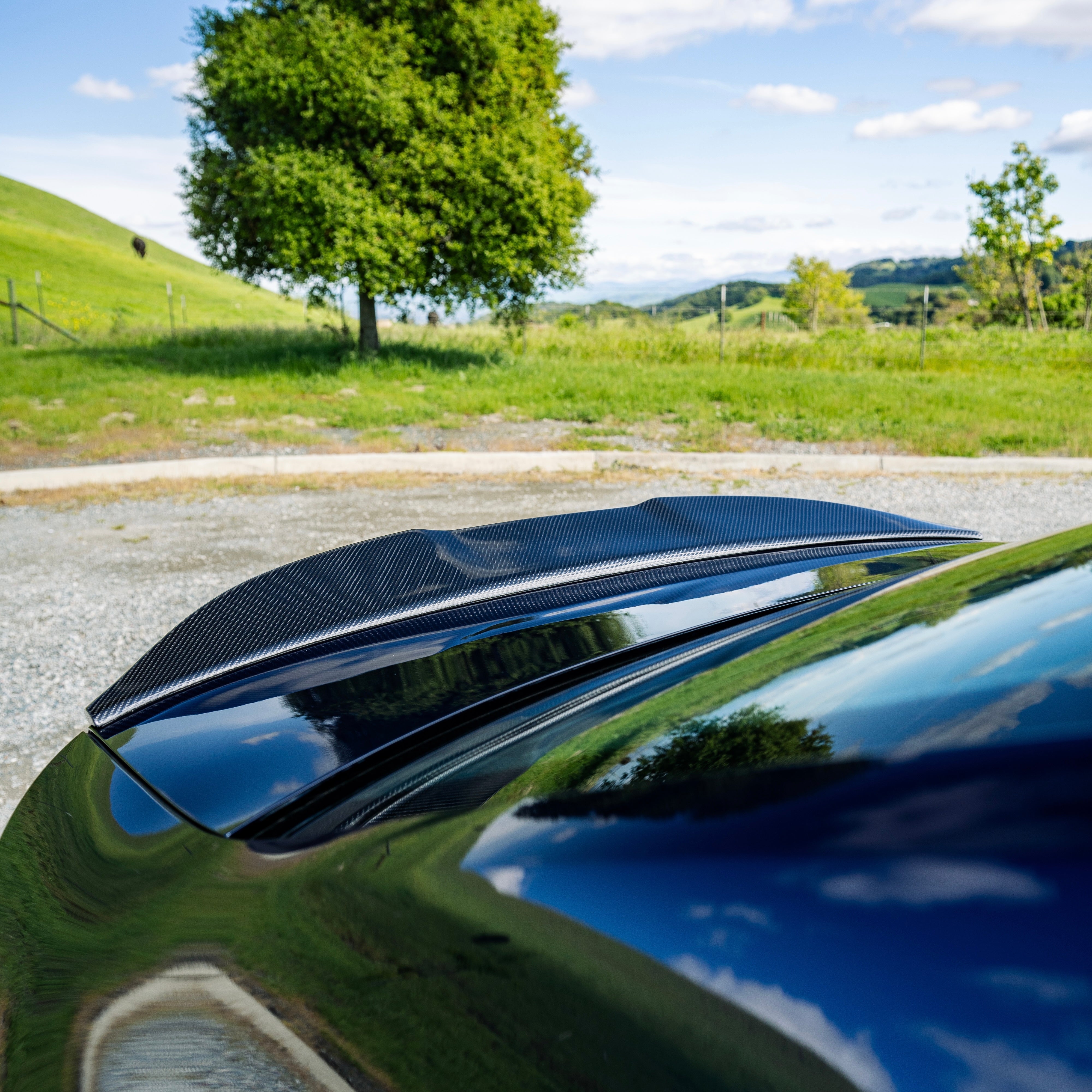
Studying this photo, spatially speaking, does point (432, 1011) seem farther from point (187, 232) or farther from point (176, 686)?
point (187, 232)

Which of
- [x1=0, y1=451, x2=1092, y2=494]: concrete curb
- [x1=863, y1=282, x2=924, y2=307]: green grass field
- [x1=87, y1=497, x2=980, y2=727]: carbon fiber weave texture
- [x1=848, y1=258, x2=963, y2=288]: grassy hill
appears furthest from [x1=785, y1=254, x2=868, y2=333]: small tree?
[x1=87, y1=497, x2=980, y2=727]: carbon fiber weave texture

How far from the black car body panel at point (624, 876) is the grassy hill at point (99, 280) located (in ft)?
124

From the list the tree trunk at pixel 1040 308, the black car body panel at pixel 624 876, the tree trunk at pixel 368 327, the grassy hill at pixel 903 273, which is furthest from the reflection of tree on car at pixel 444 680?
the grassy hill at pixel 903 273

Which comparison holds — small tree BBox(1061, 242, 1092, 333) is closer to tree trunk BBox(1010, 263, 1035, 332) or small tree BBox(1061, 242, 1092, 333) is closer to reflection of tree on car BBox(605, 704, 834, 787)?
tree trunk BBox(1010, 263, 1035, 332)

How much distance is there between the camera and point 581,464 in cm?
823

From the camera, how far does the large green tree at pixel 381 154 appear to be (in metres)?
12.7

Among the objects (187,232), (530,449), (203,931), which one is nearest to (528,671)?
(203,931)

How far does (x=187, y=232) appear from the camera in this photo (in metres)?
15.2

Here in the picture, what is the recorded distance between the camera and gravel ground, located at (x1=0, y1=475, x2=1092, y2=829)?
3.44 meters

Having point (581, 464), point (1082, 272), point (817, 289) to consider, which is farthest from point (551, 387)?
point (817, 289)

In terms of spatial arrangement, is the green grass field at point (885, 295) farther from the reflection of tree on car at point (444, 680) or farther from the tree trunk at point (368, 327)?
the reflection of tree on car at point (444, 680)

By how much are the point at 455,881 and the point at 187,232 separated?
1666 centimetres

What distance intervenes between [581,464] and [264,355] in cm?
822

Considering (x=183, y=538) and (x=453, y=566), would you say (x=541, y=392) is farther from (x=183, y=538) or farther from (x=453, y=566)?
(x=453, y=566)
